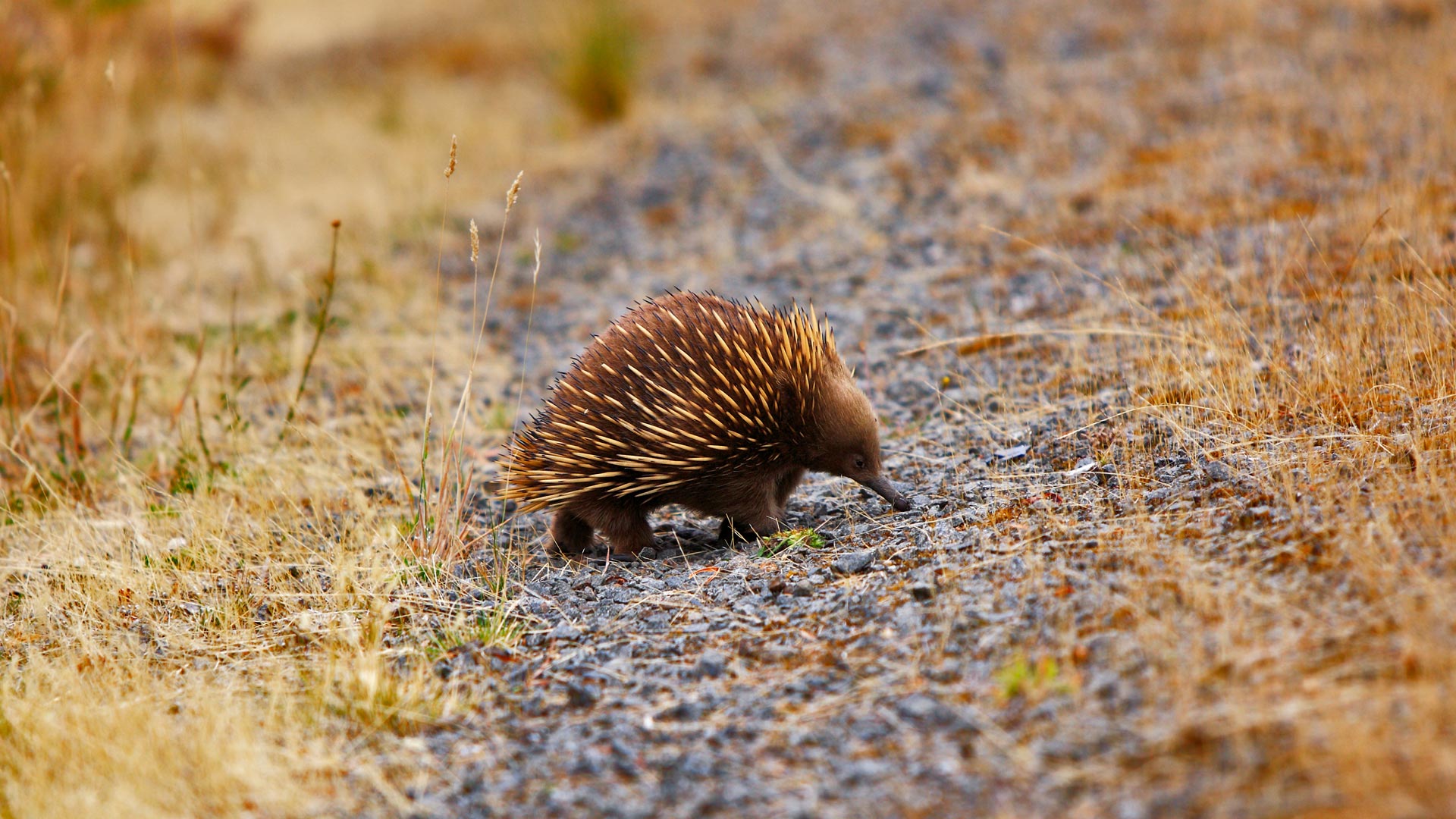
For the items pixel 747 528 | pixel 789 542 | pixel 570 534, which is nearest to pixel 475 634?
pixel 570 534

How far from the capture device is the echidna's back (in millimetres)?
5109

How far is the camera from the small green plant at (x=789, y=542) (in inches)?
202

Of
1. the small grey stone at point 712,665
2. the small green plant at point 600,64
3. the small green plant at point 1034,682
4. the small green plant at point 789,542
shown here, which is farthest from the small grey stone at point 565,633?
the small green plant at point 600,64

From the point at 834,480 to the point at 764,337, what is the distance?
1.49 m

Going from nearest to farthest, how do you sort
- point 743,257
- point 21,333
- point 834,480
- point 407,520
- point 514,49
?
point 407,520, point 834,480, point 21,333, point 743,257, point 514,49

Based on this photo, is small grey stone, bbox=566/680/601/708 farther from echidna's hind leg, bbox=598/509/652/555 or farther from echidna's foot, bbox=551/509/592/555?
echidna's foot, bbox=551/509/592/555

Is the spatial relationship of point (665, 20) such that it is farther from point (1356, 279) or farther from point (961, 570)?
point (961, 570)

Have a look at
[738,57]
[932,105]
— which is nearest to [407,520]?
[932,105]

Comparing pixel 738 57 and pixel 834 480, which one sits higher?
Result: pixel 738 57

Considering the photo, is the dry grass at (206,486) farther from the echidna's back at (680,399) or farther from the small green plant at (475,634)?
the echidna's back at (680,399)

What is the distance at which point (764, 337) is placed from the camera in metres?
5.18

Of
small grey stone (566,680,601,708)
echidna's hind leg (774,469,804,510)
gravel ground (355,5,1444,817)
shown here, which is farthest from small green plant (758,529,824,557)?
small grey stone (566,680,601,708)

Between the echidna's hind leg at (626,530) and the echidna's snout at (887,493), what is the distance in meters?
1.10

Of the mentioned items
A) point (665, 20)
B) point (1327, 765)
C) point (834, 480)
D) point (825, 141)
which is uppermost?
point (665, 20)
